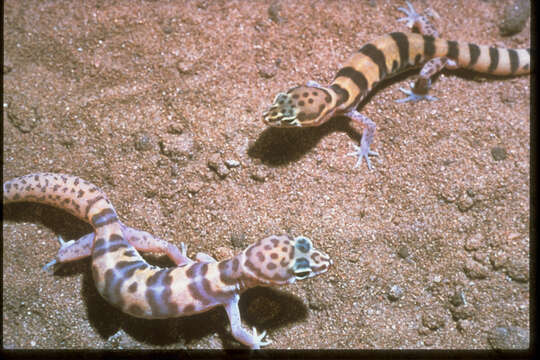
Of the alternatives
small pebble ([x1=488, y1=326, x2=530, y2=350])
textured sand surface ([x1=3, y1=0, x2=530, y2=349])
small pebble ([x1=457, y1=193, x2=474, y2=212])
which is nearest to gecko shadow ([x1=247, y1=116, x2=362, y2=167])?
textured sand surface ([x1=3, y1=0, x2=530, y2=349])

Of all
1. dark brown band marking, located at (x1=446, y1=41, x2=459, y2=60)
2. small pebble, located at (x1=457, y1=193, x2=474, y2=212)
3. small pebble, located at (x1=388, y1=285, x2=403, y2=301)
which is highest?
dark brown band marking, located at (x1=446, y1=41, x2=459, y2=60)

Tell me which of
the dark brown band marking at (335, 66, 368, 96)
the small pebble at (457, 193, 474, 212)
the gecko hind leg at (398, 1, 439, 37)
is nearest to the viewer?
the small pebble at (457, 193, 474, 212)

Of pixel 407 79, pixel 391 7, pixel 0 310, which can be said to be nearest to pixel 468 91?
pixel 407 79

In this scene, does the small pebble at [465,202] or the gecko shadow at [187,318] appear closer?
the gecko shadow at [187,318]

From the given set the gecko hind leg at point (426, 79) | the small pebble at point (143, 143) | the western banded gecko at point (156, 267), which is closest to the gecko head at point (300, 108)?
the gecko hind leg at point (426, 79)

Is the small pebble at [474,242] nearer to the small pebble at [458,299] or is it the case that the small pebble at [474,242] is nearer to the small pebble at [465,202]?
the small pebble at [465,202]

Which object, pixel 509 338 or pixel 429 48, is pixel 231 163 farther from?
pixel 509 338

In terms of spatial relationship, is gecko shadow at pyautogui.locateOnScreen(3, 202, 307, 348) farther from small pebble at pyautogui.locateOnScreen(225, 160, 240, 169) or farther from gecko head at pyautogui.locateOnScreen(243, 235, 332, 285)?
small pebble at pyautogui.locateOnScreen(225, 160, 240, 169)
